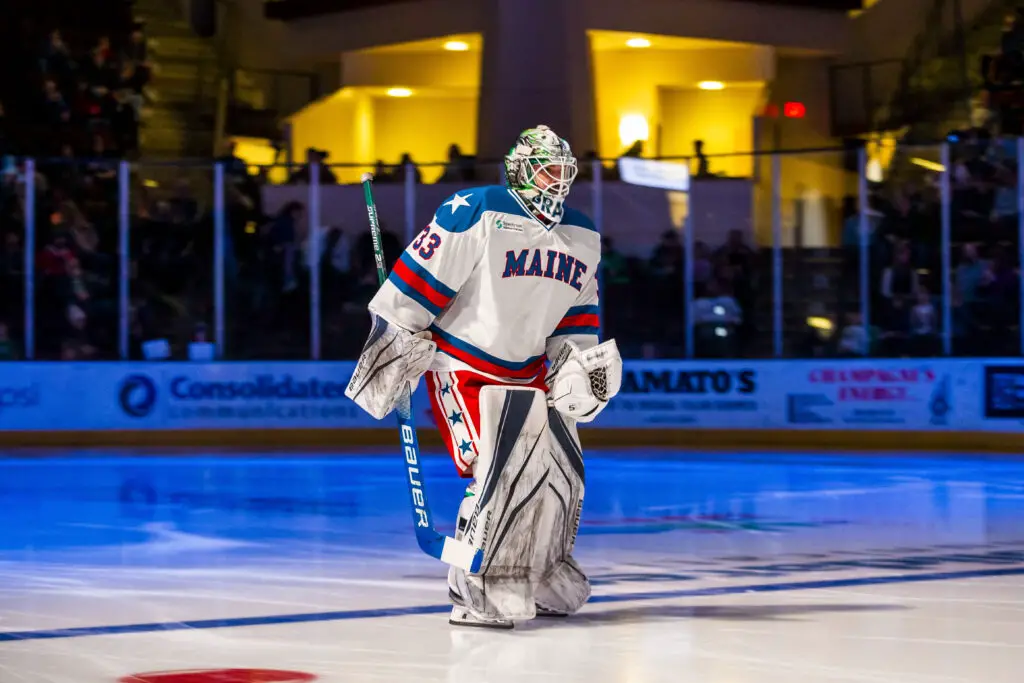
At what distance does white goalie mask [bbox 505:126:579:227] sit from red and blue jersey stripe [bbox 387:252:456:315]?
38 cm

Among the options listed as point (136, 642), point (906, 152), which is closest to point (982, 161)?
point (906, 152)

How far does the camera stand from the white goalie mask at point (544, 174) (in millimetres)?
4742

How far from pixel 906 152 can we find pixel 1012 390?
6.66ft

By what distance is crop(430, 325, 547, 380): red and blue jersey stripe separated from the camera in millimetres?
4703

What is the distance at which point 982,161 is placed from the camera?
1201 cm

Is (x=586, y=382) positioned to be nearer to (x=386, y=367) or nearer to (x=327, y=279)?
(x=386, y=367)

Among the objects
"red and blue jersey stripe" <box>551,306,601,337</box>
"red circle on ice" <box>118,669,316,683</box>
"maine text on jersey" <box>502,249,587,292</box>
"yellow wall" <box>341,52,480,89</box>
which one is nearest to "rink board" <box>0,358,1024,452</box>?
"yellow wall" <box>341,52,480,89</box>

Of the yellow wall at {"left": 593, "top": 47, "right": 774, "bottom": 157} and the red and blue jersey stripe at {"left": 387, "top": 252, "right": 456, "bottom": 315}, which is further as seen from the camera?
the yellow wall at {"left": 593, "top": 47, "right": 774, "bottom": 157}

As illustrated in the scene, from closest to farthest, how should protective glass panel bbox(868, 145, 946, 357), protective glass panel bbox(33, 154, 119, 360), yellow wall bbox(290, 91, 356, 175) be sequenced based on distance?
protective glass panel bbox(868, 145, 946, 357) → protective glass panel bbox(33, 154, 119, 360) → yellow wall bbox(290, 91, 356, 175)

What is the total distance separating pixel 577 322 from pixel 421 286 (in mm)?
564

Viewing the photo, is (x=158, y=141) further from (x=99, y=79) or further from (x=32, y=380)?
(x=32, y=380)

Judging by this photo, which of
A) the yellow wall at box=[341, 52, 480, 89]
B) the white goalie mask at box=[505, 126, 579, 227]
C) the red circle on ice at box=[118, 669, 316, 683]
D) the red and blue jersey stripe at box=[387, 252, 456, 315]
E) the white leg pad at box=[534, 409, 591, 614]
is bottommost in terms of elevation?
the red circle on ice at box=[118, 669, 316, 683]

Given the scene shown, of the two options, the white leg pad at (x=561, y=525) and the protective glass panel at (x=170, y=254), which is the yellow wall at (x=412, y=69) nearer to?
the protective glass panel at (x=170, y=254)

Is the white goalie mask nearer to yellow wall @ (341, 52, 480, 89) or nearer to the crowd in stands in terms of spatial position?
the crowd in stands
